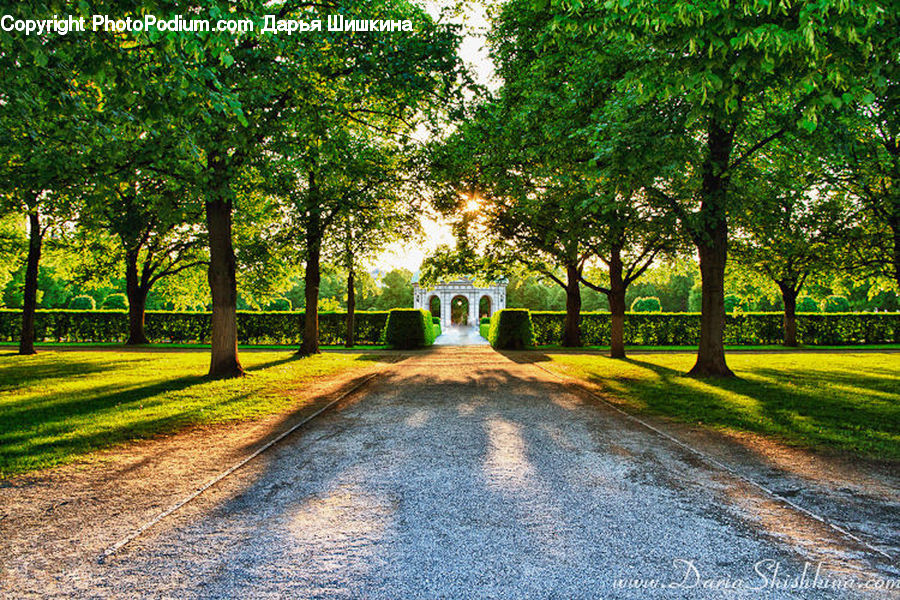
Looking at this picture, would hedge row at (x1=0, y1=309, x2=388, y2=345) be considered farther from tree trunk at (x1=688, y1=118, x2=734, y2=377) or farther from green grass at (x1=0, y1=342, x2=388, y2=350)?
tree trunk at (x1=688, y1=118, x2=734, y2=377)

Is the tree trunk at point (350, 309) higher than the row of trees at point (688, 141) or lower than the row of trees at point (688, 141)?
lower

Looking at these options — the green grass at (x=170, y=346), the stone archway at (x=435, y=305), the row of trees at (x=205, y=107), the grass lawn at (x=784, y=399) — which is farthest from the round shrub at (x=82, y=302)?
the stone archway at (x=435, y=305)

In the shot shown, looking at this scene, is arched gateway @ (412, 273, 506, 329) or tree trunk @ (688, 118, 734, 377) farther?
arched gateway @ (412, 273, 506, 329)

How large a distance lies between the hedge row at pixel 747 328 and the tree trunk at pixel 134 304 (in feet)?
62.8

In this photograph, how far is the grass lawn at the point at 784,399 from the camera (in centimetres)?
577

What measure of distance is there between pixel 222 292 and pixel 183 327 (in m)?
16.4

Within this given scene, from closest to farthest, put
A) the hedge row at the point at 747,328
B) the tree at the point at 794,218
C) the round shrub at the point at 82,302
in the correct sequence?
→ the tree at the point at 794,218, the hedge row at the point at 747,328, the round shrub at the point at 82,302

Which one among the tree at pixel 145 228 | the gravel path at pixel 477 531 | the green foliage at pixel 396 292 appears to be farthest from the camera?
the green foliage at pixel 396 292

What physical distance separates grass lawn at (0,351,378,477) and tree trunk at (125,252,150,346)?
27.0 feet

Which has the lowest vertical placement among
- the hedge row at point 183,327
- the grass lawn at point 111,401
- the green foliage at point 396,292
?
the grass lawn at point 111,401

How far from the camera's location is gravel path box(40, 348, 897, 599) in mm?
2482

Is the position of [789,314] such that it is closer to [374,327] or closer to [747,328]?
[747,328]

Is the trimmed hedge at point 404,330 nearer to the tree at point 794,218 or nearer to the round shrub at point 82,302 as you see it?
the tree at point 794,218

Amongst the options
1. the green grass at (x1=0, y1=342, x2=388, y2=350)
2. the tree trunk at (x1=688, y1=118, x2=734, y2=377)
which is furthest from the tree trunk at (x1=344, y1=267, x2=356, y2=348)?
the tree trunk at (x1=688, y1=118, x2=734, y2=377)
